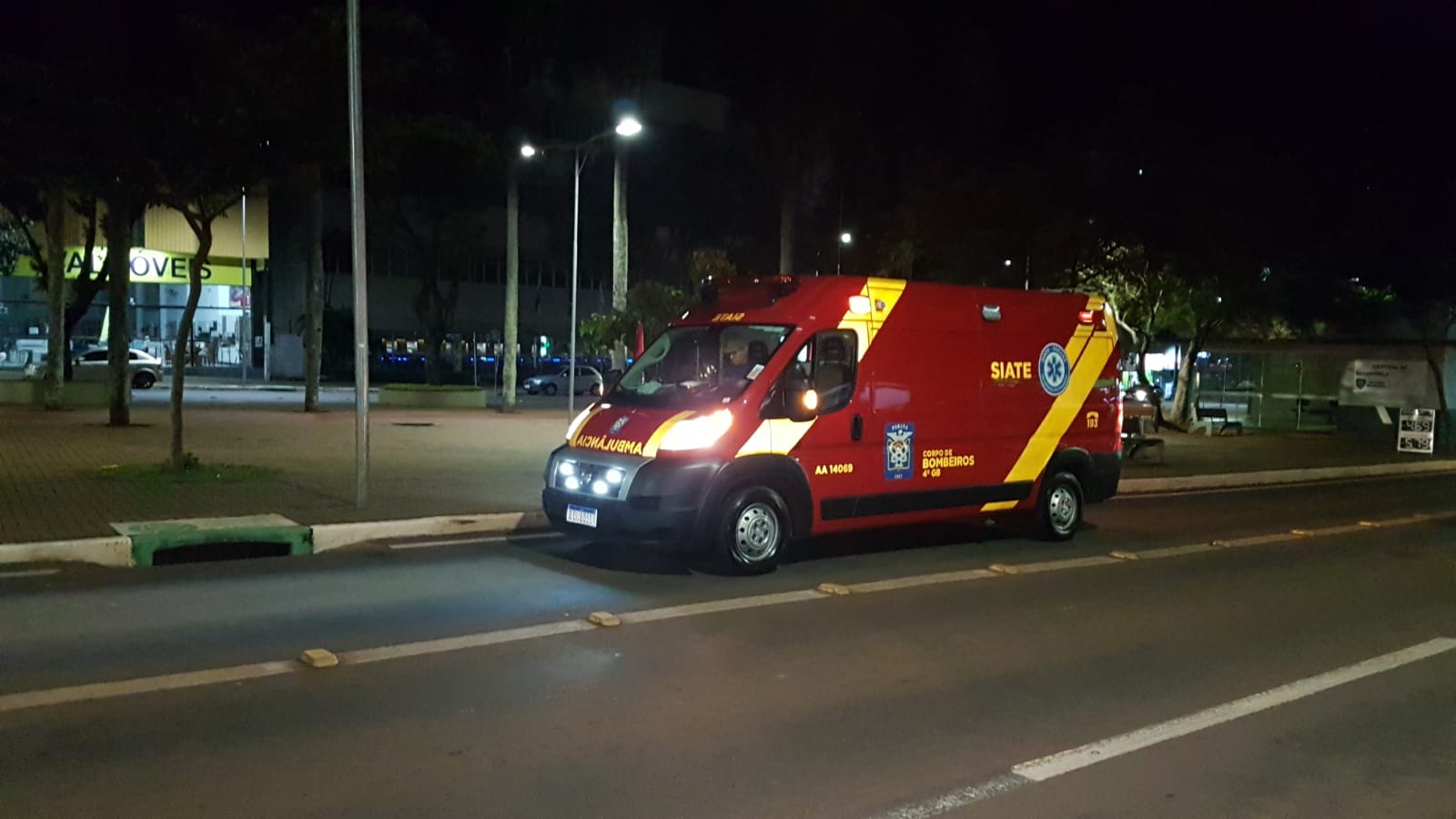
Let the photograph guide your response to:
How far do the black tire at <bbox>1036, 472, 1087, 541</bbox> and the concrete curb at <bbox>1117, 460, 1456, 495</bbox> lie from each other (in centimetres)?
350

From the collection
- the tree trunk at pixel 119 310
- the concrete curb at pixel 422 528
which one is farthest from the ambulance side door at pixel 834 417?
the tree trunk at pixel 119 310

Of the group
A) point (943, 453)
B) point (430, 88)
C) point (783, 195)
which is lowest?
point (943, 453)

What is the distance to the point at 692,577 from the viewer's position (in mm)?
9625

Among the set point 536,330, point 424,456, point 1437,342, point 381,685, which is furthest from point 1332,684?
point 536,330

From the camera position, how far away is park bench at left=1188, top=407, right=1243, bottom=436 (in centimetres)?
3028

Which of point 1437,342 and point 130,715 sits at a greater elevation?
point 1437,342

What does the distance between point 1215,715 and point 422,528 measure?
7.89 metres

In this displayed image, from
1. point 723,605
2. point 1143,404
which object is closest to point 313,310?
point 1143,404

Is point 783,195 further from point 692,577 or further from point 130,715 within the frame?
point 130,715

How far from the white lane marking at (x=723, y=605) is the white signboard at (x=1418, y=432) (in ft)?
68.4

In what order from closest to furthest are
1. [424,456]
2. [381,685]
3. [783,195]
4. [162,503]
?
[381,685] → [162,503] → [424,456] → [783,195]

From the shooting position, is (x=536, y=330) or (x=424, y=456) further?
(x=536, y=330)

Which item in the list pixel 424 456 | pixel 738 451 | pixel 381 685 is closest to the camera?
pixel 381 685

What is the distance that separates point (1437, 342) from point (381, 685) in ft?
102
